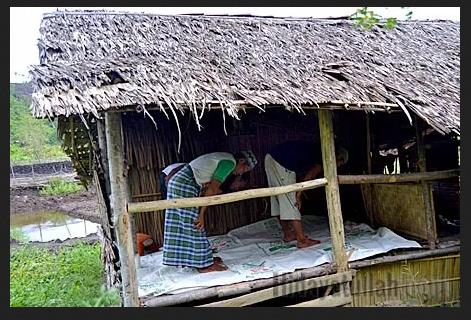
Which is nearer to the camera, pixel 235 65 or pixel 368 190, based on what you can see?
pixel 235 65

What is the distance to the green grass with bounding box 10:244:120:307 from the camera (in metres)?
5.48

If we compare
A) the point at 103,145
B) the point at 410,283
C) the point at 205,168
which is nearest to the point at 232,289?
the point at 205,168

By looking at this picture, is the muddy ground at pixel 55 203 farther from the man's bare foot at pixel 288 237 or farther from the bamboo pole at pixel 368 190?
the bamboo pole at pixel 368 190

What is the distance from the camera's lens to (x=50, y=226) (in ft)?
45.6

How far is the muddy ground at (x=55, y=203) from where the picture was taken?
51.4ft

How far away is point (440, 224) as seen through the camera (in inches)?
261

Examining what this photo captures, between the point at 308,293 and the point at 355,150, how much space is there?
2784 millimetres

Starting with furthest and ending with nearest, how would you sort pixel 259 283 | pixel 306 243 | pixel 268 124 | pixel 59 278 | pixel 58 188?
pixel 58 188
pixel 59 278
pixel 268 124
pixel 306 243
pixel 259 283

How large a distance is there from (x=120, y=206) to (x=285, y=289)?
183 cm

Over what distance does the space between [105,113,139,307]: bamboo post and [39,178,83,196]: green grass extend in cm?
1458

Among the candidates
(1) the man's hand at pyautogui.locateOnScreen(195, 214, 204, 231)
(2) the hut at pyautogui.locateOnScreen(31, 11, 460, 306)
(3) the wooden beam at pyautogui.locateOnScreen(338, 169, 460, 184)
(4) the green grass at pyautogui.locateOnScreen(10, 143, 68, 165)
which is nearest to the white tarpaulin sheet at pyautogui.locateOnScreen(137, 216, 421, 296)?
(2) the hut at pyautogui.locateOnScreen(31, 11, 460, 306)

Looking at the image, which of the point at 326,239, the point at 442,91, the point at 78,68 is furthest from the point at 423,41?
the point at 78,68

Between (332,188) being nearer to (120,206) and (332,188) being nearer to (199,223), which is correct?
(199,223)

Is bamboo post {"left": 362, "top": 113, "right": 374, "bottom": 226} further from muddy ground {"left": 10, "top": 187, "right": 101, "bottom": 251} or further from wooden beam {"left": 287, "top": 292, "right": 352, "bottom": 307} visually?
muddy ground {"left": 10, "top": 187, "right": 101, "bottom": 251}
